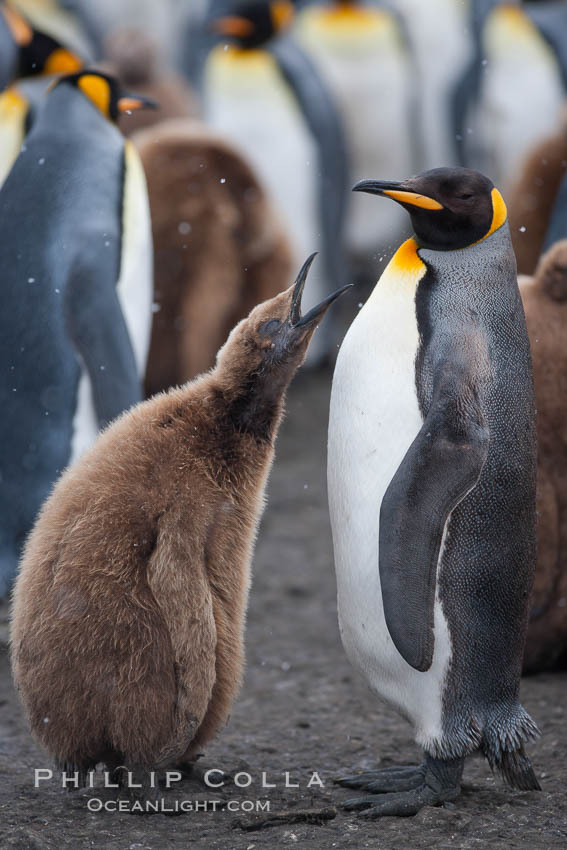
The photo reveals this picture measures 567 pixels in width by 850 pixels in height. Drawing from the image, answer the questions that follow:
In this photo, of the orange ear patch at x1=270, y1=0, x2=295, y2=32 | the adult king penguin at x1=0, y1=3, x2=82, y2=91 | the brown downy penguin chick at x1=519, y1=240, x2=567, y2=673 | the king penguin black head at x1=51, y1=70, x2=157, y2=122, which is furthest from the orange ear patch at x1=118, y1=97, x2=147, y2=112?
A: the orange ear patch at x1=270, y1=0, x2=295, y2=32

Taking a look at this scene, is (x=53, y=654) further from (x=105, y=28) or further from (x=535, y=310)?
(x=105, y=28)

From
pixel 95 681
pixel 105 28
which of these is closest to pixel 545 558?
pixel 95 681

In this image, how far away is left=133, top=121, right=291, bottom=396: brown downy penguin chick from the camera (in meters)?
5.52

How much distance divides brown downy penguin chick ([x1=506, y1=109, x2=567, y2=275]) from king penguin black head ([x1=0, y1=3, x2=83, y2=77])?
191 cm

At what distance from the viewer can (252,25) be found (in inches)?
318

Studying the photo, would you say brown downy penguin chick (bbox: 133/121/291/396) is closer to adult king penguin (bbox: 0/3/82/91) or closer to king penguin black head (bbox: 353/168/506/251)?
adult king penguin (bbox: 0/3/82/91)

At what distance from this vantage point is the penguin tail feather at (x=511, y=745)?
9.28ft

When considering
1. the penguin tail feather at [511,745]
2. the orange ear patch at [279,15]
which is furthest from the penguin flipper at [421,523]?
the orange ear patch at [279,15]

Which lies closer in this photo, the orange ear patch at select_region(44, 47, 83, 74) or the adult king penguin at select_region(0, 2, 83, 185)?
the adult king penguin at select_region(0, 2, 83, 185)

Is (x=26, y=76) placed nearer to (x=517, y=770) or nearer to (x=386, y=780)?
(x=386, y=780)

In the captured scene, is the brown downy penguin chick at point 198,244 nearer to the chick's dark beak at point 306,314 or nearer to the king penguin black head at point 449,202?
the chick's dark beak at point 306,314

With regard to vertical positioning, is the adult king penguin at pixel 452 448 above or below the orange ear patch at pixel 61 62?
below

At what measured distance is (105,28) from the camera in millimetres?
14617

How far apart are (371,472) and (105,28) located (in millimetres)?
12762
